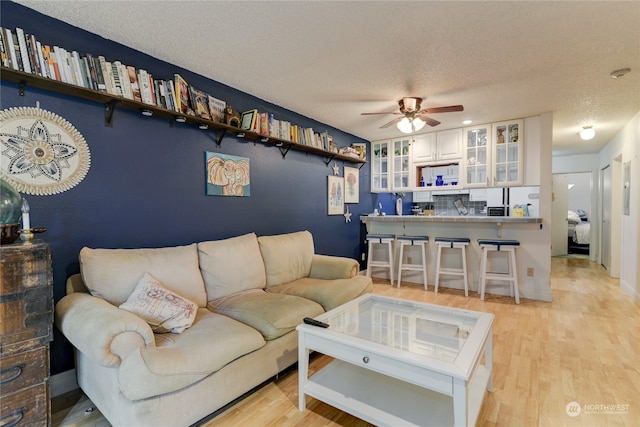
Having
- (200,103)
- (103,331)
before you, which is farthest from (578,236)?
(103,331)

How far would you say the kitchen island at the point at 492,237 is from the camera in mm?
3809

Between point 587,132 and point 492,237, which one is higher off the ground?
point 587,132

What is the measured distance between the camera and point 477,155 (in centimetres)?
438

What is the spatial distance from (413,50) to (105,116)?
232 cm

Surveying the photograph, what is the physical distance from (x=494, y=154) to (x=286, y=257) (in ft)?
10.9

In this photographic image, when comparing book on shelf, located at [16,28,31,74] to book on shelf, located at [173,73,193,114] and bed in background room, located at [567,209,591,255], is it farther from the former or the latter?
bed in background room, located at [567,209,591,255]

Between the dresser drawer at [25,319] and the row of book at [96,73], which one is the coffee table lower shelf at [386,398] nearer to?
the dresser drawer at [25,319]

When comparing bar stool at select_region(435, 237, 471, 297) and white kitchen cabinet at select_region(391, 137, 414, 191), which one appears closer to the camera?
bar stool at select_region(435, 237, 471, 297)

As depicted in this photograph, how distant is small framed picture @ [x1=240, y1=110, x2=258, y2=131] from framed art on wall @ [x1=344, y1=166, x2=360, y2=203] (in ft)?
6.75

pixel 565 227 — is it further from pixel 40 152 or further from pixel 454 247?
pixel 40 152

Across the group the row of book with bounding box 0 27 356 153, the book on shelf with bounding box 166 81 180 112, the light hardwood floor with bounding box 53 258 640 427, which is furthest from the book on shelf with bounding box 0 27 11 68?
the light hardwood floor with bounding box 53 258 640 427

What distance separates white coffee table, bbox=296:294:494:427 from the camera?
Answer: 1.35 m

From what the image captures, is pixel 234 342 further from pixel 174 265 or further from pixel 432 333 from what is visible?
pixel 432 333

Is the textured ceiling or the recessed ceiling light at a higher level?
the textured ceiling
